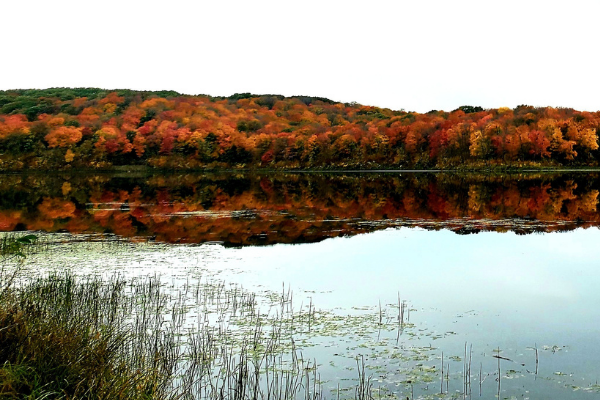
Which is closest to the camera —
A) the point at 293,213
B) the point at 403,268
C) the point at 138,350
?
the point at 138,350

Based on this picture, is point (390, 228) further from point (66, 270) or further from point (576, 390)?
point (576, 390)

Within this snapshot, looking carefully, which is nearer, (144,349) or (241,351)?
→ (241,351)

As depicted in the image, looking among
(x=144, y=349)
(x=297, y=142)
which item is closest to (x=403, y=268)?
(x=144, y=349)

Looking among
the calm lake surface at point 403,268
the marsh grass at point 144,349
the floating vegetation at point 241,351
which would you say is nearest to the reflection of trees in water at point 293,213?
the calm lake surface at point 403,268

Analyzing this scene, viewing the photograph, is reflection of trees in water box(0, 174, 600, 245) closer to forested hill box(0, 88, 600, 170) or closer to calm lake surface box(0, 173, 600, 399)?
calm lake surface box(0, 173, 600, 399)

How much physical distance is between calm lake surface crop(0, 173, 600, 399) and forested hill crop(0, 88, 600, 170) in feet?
192

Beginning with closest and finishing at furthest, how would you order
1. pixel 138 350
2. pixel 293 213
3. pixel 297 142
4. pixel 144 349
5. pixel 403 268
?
pixel 138 350 → pixel 144 349 → pixel 403 268 → pixel 293 213 → pixel 297 142

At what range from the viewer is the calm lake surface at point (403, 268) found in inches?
355

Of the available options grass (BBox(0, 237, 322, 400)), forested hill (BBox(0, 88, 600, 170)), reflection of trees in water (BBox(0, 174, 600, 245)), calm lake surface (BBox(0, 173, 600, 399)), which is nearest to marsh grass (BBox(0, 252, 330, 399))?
grass (BBox(0, 237, 322, 400))

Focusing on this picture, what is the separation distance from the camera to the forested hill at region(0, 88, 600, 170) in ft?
303

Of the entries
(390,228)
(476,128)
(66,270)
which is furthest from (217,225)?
(476,128)

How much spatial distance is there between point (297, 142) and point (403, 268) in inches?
3694

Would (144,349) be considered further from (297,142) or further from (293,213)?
(297,142)

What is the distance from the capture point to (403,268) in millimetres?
17500
